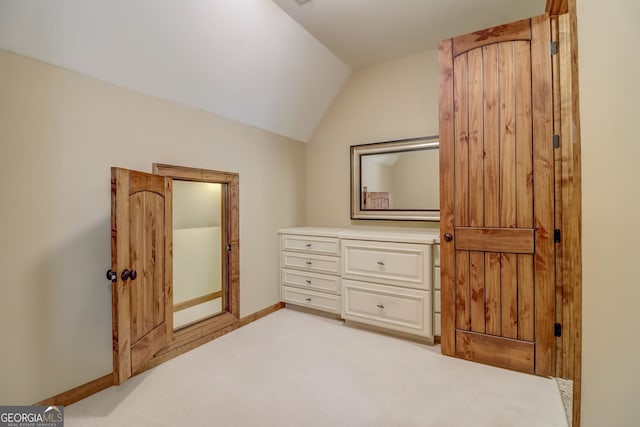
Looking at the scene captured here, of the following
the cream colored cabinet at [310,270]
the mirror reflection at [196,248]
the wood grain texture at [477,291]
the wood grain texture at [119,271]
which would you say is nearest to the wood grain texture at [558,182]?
the wood grain texture at [477,291]

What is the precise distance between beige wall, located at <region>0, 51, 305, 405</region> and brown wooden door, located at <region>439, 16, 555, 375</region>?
2.34m

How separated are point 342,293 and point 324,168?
164cm

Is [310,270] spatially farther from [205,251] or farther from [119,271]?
[119,271]

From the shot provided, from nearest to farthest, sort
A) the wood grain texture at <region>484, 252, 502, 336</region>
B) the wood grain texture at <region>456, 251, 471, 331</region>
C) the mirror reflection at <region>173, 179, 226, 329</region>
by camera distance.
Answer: the wood grain texture at <region>484, 252, 502, 336</region> → the wood grain texture at <region>456, 251, 471, 331</region> → the mirror reflection at <region>173, 179, 226, 329</region>

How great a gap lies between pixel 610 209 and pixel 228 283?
2911 mm

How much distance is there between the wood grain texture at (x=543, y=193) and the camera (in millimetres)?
2082

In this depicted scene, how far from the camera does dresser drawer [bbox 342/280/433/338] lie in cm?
262

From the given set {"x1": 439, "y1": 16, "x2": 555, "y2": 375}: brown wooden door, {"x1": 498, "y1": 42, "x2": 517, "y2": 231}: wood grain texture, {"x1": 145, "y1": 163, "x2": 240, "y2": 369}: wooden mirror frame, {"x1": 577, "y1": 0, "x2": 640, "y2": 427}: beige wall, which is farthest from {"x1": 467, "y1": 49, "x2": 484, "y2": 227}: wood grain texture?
{"x1": 145, "y1": 163, "x2": 240, "y2": 369}: wooden mirror frame

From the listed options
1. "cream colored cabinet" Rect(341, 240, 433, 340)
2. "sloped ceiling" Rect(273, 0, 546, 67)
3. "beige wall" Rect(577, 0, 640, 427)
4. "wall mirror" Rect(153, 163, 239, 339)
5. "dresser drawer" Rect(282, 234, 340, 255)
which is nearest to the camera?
"beige wall" Rect(577, 0, 640, 427)

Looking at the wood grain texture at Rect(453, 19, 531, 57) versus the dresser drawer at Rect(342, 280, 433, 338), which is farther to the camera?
the dresser drawer at Rect(342, 280, 433, 338)

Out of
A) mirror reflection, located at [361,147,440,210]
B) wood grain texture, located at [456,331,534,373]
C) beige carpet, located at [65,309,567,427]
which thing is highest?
mirror reflection, located at [361,147,440,210]

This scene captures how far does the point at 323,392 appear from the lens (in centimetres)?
197

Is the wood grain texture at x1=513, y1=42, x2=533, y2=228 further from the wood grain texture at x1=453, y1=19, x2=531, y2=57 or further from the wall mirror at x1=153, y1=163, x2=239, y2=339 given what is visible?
the wall mirror at x1=153, y1=163, x2=239, y2=339

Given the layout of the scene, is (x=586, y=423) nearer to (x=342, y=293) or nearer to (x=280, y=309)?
(x=342, y=293)
